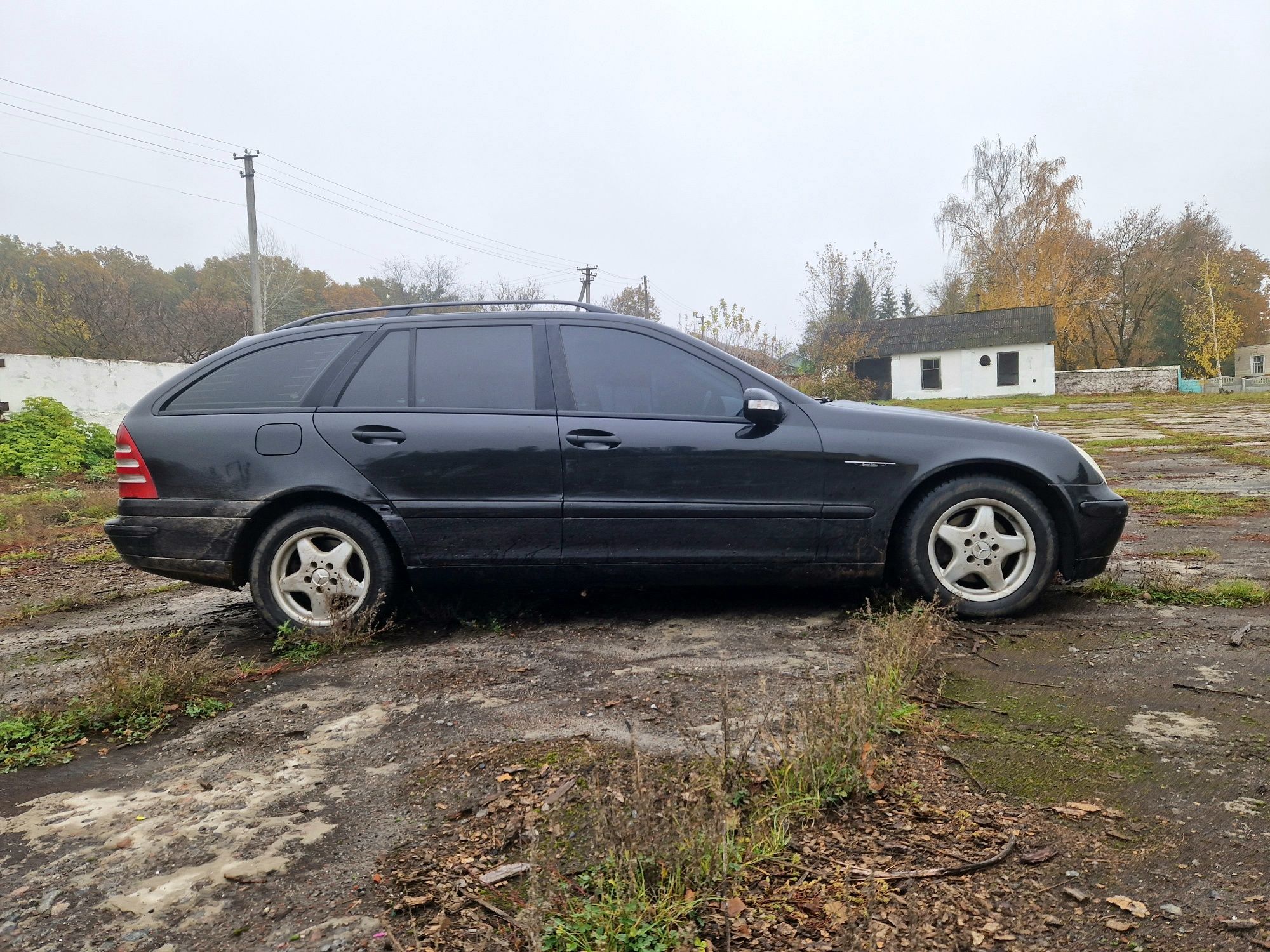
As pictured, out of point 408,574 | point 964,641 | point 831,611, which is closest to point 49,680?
point 408,574

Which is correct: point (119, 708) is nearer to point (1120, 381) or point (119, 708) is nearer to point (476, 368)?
point (476, 368)

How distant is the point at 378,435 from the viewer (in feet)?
12.7

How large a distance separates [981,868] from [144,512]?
3885 mm

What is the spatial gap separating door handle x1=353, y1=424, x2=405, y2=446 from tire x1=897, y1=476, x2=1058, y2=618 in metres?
2.54

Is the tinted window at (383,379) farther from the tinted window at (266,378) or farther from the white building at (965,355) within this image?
the white building at (965,355)

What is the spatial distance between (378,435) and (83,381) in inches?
663

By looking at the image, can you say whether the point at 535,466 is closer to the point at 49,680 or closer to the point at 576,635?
the point at 576,635

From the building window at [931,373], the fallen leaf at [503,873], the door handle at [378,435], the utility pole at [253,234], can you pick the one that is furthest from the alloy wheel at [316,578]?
the building window at [931,373]

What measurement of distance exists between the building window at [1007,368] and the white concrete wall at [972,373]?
0.41 ft

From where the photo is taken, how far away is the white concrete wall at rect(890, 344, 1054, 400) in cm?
3666

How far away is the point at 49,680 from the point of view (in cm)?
350

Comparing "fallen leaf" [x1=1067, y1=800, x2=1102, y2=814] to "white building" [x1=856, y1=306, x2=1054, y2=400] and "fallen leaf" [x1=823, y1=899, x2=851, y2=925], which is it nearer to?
"fallen leaf" [x1=823, y1=899, x2=851, y2=925]

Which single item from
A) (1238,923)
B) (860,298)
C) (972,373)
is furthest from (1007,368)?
(1238,923)

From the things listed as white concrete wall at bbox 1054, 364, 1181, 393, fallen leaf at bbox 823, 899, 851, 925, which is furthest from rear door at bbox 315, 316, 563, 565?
white concrete wall at bbox 1054, 364, 1181, 393
